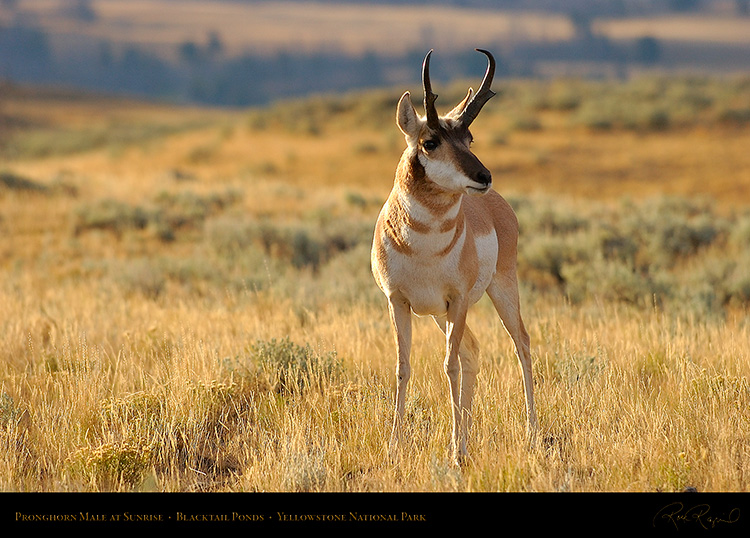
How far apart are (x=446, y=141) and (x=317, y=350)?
111 inches

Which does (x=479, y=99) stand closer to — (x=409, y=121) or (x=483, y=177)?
(x=409, y=121)

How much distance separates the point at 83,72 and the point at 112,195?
194 meters

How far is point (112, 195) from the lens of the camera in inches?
704

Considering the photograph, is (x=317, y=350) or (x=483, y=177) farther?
(x=317, y=350)

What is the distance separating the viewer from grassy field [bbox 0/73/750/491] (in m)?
4.68

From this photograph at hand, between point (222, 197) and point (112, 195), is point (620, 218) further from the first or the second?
point (112, 195)

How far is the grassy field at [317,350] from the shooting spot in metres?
4.68

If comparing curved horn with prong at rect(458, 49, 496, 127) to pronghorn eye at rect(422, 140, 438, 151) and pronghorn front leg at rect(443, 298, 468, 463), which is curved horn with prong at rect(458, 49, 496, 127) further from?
pronghorn front leg at rect(443, 298, 468, 463)

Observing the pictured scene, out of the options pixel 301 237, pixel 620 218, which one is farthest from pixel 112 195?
pixel 620 218

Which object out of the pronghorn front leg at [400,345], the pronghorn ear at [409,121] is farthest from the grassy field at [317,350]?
the pronghorn ear at [409,121]
